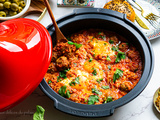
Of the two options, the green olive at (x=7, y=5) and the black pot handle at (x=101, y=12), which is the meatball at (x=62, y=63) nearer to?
the black pot handle at (x=101, y=12)

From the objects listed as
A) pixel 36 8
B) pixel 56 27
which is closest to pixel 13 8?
pixel 36 8

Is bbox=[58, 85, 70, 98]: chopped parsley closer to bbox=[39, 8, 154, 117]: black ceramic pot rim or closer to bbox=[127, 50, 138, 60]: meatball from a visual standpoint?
bbox=[39, 8, 154, 117]: black ceramic pot rim

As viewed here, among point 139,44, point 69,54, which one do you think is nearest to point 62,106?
point 69,54

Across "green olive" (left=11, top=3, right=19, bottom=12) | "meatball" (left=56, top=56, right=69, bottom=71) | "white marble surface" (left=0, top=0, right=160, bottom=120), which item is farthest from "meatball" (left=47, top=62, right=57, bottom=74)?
"green olive" (left=11, top=3, right=19, bottom=12)

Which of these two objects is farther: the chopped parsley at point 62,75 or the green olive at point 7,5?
the green olive at point 7,5

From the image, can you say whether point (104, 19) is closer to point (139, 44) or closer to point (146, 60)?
point (139, 44)

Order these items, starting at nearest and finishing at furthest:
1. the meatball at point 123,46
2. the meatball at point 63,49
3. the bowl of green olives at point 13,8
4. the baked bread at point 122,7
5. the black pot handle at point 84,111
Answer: the black pot handle at point 84,111, the meatball at point 63,49, the meatball at point 123,46, the baked bread at point 122,7, the bowl of green olives at point 13,8

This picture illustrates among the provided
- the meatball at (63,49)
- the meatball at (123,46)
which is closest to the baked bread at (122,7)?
the meatball at (123,46)
